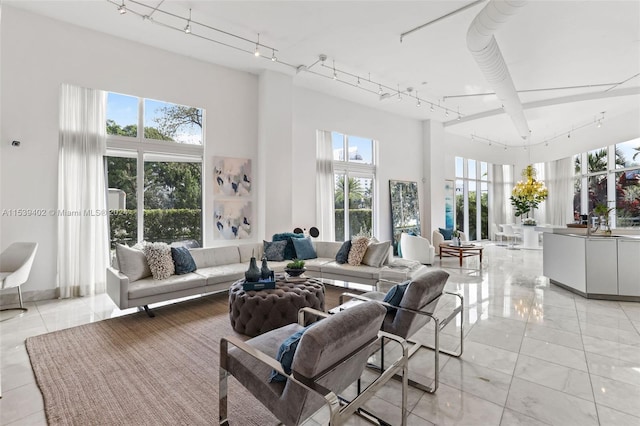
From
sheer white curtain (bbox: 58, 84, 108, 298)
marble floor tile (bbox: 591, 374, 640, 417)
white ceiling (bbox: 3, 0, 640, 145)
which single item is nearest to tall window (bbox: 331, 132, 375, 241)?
white ceiling (bbox: 3, 0, 640, 145)

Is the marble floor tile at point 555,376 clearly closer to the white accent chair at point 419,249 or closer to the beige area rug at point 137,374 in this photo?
the beige area rug at point 137,374

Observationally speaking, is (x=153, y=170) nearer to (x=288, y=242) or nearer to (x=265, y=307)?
(x=288, y=242)

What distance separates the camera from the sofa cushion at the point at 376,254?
514cm

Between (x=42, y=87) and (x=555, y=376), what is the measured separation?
7434 millimetres

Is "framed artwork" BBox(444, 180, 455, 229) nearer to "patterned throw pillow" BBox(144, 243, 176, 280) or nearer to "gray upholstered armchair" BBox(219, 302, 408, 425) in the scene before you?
"patterned throw pillow" BBox(144, 243, 176, 280)

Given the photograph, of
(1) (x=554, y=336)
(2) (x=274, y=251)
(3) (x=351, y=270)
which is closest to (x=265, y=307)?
(3) (x=351, y=270)

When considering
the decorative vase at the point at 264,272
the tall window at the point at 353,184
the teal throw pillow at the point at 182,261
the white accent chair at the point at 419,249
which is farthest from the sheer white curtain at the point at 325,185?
the decorative vase at the point at 264,272

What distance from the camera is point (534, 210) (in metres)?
12.5

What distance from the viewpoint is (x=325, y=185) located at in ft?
25.0

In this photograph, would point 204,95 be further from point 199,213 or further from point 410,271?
point 410,271

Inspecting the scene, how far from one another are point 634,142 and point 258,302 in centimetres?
1145

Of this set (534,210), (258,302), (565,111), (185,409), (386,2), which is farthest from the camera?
(534,210)

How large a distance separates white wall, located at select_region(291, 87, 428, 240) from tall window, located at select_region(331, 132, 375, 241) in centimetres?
23

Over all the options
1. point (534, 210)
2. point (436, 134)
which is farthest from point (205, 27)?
point (534, 210)
